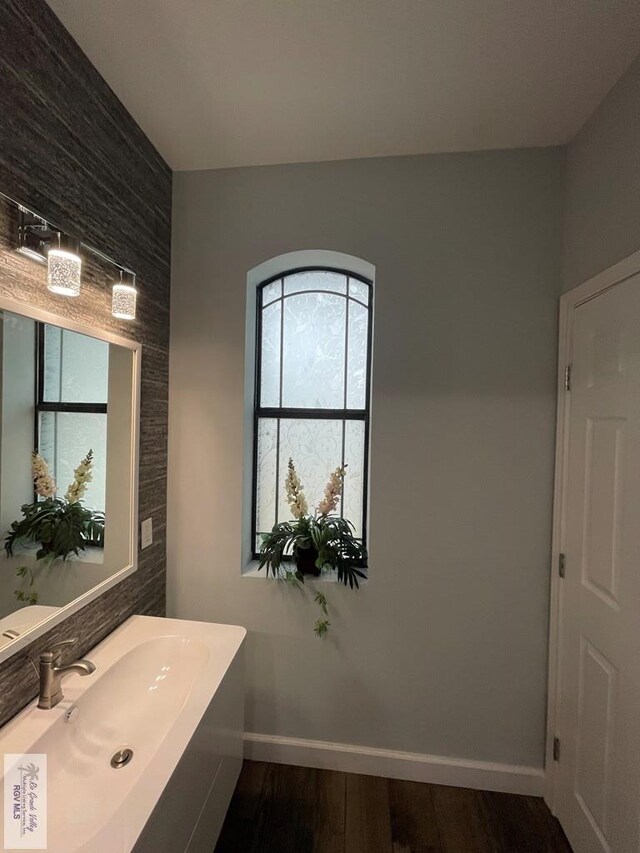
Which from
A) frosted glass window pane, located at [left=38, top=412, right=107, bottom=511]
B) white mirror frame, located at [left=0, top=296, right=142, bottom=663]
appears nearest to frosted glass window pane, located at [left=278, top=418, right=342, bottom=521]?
white mirror frame, located at [left=0, top=296, right=142, bottom=663]

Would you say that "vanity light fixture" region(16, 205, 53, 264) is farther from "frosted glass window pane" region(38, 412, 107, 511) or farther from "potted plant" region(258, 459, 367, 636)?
"potted plant" region(258, 459, 367, 636)

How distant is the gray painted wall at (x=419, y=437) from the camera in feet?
5.40

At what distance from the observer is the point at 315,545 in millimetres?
1735

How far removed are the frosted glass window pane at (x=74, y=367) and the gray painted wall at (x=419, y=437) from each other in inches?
19.1

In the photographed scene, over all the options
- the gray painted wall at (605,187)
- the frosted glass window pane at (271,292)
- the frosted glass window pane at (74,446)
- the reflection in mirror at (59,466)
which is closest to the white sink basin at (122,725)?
the reflection in mirror at (59,466)

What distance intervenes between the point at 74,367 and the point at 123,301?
0.93ft

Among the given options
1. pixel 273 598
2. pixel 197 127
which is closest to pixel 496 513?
pixel 273 598

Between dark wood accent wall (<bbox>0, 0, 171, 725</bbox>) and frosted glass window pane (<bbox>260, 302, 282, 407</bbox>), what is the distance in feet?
1.49

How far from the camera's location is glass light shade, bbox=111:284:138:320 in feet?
4.44

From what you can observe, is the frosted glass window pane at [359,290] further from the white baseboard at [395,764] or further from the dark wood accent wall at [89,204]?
the white baseboard at [395,764]

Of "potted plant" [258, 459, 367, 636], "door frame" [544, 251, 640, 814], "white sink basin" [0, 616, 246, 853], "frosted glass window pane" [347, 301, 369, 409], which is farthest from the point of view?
"frosted glass window pane" [347, 301, 369, 409]

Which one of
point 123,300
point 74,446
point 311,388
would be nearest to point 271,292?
point 311,388

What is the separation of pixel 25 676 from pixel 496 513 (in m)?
1.63

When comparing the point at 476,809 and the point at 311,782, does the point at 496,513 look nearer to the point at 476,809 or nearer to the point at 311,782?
the point at 476,809
